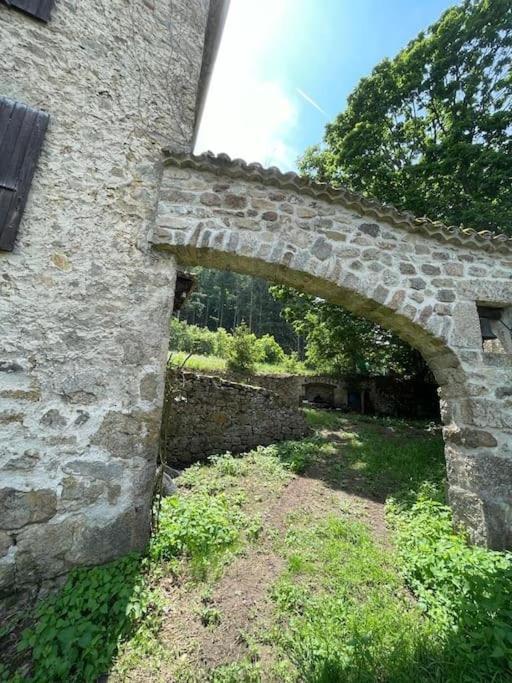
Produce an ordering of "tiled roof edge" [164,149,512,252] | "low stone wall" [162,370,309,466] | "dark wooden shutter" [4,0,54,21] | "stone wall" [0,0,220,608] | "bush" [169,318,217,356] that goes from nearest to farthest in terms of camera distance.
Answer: "stone wall" [0,0,220,608] < "dark wooden shutter" [4,0,54,21] < "tiled roof edge" [164,149,512,252] < "low stone wall" [162,370,309,466] < "bush" [169,318,217,356]

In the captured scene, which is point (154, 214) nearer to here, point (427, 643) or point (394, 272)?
point (394, 272)

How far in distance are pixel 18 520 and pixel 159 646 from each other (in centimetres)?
133

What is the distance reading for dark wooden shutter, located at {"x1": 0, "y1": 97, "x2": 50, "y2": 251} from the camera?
264cm

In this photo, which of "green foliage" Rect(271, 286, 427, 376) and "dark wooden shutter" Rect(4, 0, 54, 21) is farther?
"green foliage" Rect(271, 286, 427, 376)

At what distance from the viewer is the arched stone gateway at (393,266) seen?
10.6 feet

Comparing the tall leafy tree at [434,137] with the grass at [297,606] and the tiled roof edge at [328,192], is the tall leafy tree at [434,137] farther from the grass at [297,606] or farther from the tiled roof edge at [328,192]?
the grass at [297,606]

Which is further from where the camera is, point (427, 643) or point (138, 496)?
point (138, 496)

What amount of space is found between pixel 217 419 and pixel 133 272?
4.71 meters

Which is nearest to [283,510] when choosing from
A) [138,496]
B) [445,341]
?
[138,496]

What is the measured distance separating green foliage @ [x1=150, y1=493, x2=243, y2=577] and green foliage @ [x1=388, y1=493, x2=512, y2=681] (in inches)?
69.2

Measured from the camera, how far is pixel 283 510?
430 centimetres

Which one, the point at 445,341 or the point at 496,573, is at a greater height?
the point at 445,341

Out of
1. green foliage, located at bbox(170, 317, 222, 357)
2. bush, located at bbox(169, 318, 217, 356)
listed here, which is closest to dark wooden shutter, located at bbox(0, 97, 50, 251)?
green foliage, located at bbox(170, 317, 222, 357)

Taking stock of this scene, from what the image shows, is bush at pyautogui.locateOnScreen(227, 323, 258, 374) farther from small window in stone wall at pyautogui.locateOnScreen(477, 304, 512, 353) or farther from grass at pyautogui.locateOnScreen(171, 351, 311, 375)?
small window in stone wall at pyautogui.locateOnScreen(477, 304, 512, 353)
